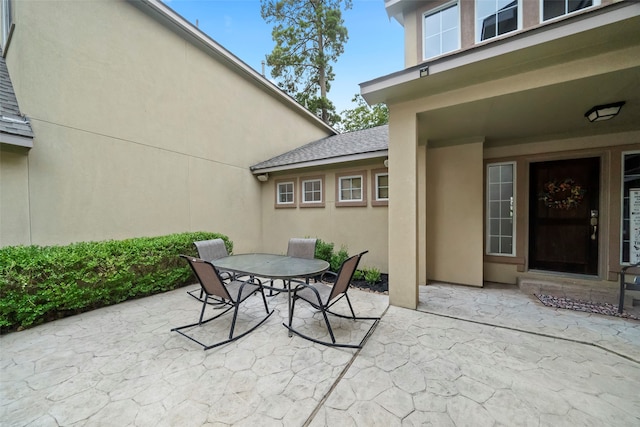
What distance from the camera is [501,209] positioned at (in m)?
5.08

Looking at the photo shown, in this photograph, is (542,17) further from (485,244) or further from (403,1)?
(485,244)

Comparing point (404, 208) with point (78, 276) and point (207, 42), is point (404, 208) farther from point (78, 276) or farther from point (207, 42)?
point (207, 42)

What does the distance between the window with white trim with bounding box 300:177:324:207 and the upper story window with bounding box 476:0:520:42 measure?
14.4 ft

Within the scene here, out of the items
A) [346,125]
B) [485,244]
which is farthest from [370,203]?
A: [346,125]

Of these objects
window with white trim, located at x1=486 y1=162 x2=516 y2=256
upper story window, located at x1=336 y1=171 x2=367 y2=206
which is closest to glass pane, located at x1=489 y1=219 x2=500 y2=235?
window with white trim, located at x1=486 y1=162 x2=516 y2=256

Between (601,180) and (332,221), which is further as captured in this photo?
(332,221)

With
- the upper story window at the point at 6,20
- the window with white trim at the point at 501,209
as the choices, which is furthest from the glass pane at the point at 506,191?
the upper story window at the point at 6,20

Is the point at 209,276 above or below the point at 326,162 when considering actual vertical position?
below

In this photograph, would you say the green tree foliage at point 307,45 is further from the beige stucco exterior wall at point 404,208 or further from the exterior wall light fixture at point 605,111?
the exterior wall light fixture at point 605,111

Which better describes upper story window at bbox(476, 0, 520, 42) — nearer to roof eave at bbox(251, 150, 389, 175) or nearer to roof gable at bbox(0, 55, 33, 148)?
roof eave at bbox(251, 150, 389, 175)

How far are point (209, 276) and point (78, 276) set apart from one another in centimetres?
232

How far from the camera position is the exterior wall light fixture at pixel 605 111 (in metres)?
3.26

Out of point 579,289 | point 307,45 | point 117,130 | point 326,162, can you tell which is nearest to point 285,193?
point 326,162

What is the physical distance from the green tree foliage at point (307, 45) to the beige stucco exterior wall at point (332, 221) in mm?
9355
